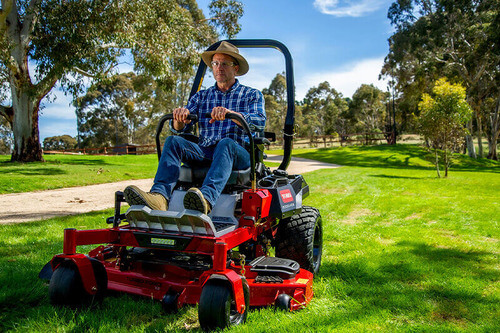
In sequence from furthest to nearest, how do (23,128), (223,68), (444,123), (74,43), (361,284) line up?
(444,123) < (23,128) < (74,43) < (223,68) < (361,284)

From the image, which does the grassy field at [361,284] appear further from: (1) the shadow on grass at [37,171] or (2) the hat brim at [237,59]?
(1) the shadow on grass at [37,171]

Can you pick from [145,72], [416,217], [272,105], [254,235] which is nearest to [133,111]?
[272,105]

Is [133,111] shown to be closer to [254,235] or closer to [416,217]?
[416,217]

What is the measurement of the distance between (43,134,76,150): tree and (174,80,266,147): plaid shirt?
2535 inches

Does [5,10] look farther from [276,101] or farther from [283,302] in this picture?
[276,101]

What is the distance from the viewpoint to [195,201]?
262 cm

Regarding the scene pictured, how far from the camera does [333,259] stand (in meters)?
4.55

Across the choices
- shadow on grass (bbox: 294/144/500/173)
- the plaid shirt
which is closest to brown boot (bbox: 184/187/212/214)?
the plaid shirt

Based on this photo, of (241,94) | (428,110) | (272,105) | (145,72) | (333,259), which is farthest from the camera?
(272,105)

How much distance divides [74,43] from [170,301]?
11945mm

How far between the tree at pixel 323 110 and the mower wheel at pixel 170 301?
215ft

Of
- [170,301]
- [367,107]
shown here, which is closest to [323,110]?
[367,107]

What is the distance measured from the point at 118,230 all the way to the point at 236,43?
268 centimetres

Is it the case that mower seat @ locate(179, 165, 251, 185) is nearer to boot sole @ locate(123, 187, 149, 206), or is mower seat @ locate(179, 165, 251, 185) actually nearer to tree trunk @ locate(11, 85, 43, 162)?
boot sole @ locate(123, 187, 149, 206)
